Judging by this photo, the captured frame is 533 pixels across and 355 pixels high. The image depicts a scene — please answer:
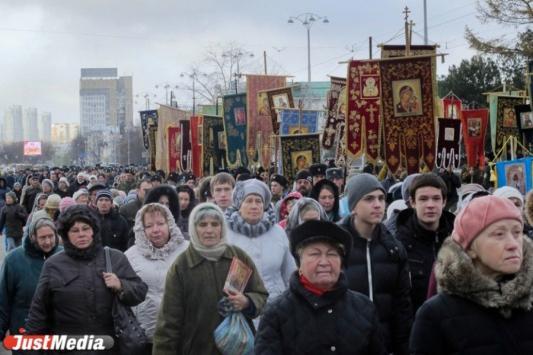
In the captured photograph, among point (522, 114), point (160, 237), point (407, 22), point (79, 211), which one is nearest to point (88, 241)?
point (79, 211)

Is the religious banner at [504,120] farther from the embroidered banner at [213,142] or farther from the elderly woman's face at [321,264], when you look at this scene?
the elderly woman's face at [321,264]

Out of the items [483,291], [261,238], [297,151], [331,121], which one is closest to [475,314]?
[483,291]

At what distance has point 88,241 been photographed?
5422mm

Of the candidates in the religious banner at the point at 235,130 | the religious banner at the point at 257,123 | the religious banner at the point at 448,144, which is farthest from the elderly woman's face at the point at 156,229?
the religious banner at the point at 235,130

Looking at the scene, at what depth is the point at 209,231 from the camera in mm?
5211

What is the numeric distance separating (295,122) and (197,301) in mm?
17256

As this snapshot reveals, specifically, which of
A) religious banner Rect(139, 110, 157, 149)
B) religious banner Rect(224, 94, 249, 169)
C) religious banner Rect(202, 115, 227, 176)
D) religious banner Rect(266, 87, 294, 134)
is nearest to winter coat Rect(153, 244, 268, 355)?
religious banner Rect(266, 87, 294, 134)

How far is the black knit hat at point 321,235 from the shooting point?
398 centimetres

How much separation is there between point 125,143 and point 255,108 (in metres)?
89.2

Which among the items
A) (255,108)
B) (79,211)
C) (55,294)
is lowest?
(55,294)

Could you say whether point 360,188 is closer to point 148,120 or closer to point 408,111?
point 408,111

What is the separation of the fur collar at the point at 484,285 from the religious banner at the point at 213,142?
21499mm

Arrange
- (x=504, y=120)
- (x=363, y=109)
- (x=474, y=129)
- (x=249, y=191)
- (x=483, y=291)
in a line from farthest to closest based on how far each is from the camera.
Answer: (x=474, y=129)
(x=504, y=120)
(x=363, y=109)
(x=249, y=191)
(x=483, y=291)

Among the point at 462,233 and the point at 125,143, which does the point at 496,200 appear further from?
the point at 125,143
